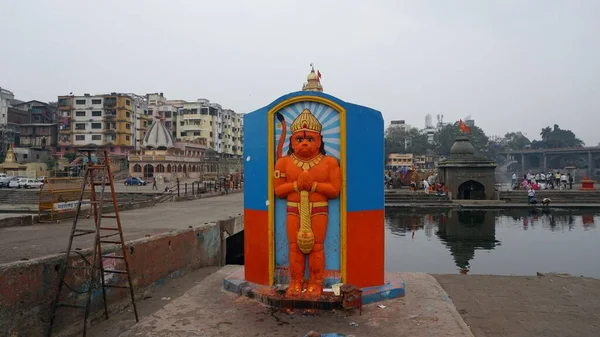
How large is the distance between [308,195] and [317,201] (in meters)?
0.18

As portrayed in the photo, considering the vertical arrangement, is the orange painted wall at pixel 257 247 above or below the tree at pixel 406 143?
below

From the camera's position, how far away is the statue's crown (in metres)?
6.92

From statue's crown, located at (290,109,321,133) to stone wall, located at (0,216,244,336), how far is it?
412cm

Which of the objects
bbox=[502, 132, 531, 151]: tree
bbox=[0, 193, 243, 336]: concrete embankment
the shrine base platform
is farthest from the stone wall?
bbox=[502, 132, 531, 151]: tree

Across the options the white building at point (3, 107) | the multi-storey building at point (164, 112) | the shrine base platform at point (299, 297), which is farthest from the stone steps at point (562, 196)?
the white building at point (3, 107)

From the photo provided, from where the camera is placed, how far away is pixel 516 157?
106812mm

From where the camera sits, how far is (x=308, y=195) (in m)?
6.82

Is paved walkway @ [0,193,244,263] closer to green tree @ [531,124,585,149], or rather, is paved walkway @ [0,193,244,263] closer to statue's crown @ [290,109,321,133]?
statue's crown @ [290,109,321,133]

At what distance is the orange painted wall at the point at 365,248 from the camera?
22.6 ft

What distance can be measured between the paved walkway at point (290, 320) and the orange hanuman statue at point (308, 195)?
75 centimetres

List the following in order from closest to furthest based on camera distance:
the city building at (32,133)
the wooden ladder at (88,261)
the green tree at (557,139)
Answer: the wooden ladder at (88,261) → the city building at (32,133) → the green tree at (557,139)

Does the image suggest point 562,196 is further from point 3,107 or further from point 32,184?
point 3,107

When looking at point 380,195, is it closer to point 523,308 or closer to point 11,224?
point 523,308

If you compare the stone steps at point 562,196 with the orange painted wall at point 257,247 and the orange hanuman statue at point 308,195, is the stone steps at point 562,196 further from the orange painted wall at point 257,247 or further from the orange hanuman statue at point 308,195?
the orange painted wall at point 257,247
